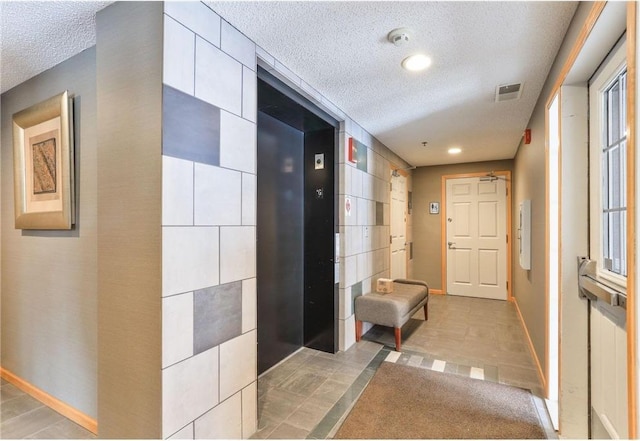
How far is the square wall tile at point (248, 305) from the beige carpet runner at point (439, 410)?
820 millimetres

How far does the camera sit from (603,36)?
4.26 feet

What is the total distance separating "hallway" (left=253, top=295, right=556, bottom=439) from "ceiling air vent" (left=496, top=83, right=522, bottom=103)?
2266 mm

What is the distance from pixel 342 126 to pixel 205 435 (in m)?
2.55

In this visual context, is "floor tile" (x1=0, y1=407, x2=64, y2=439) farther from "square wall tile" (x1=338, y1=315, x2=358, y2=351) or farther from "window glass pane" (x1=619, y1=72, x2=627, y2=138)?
"window glass pane" (x1=619, y1=72, x2=627, y2=138)

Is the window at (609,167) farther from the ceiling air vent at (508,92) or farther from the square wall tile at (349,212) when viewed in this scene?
the square wall tile at (349,212)

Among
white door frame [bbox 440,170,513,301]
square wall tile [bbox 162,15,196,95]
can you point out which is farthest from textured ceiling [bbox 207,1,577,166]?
white door frame [bbox 440,170,513,301]

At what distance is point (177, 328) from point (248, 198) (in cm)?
75

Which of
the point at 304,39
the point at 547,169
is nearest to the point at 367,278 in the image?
the point at 547,169

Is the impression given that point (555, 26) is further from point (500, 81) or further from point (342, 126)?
point (342, 126)

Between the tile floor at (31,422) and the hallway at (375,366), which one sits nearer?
the tile floor at (31,422)

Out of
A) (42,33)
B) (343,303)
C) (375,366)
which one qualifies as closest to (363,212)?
(343,303)

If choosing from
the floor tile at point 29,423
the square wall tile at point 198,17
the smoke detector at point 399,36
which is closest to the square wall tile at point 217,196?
the square wall tile at point 198,17

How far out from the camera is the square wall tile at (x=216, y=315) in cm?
143

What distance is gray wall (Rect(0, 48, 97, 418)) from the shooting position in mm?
1805
